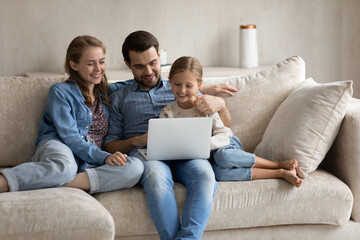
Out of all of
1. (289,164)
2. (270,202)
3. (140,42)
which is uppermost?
(140,42)

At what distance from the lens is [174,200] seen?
6.44ft

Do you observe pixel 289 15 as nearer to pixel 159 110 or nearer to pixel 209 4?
pixel 209 4

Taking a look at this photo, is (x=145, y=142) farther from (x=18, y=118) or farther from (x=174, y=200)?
(x=18, y=118)

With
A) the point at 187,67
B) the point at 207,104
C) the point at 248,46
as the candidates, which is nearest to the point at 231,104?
the point at 207,104

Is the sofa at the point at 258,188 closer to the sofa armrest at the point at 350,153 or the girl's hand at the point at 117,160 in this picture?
the sofa armrest at the point at 350,153

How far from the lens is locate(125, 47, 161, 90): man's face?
7.83 feet

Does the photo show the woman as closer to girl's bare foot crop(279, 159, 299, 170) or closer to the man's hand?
the man's hand

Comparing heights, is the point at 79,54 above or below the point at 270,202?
above

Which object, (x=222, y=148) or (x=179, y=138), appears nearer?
(x=179, y=138)

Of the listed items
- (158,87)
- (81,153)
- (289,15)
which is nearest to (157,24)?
(289,15)

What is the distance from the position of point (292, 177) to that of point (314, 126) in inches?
10.1

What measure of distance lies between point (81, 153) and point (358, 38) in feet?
9.08

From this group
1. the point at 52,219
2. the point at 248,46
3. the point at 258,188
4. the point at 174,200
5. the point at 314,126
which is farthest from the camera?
the point at 248,46

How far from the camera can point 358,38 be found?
411 cm
